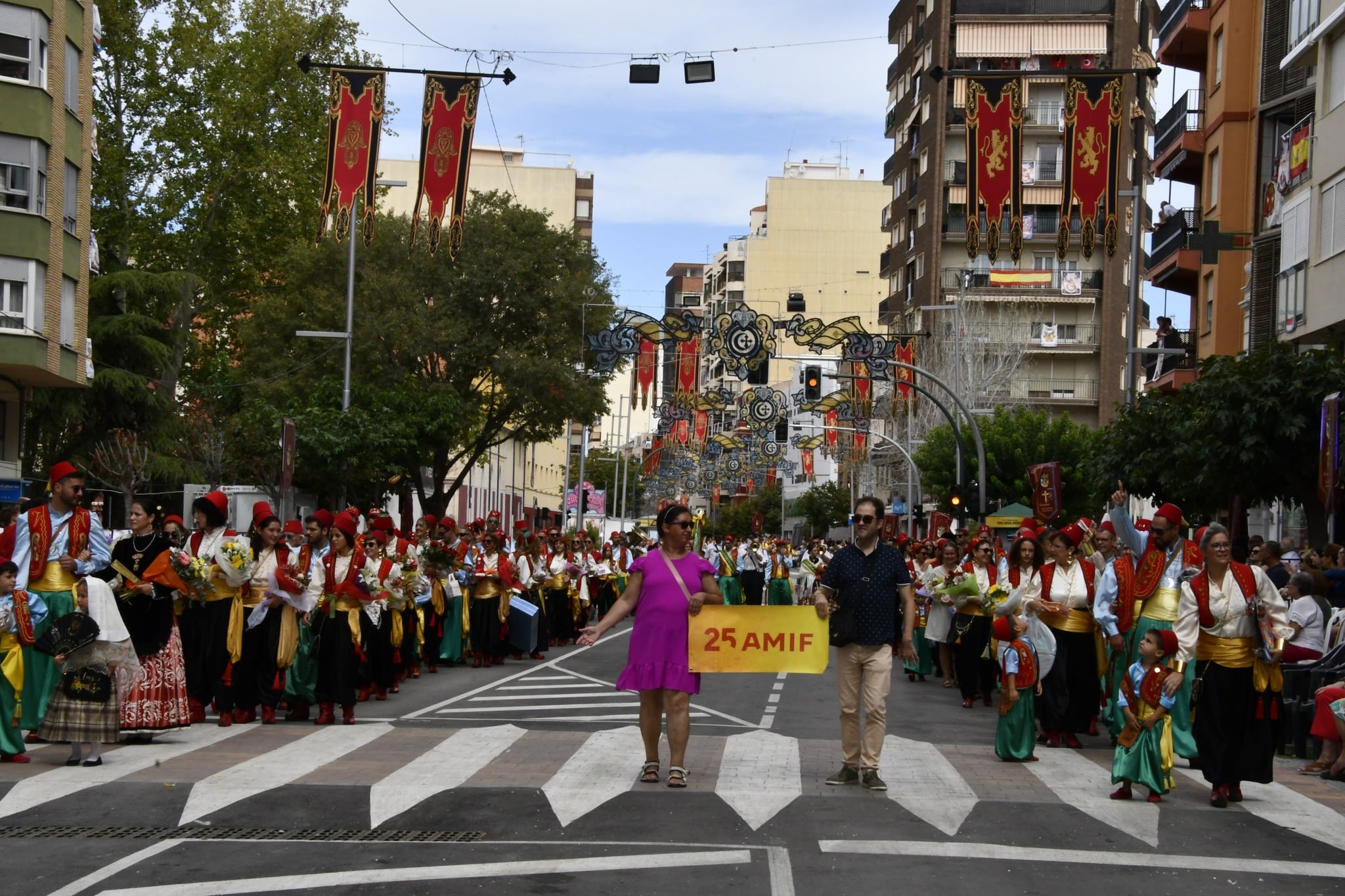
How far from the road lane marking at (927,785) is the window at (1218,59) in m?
29.2

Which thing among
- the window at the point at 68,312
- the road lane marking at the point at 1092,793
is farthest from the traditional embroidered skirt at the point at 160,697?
the window at the point at 68,312

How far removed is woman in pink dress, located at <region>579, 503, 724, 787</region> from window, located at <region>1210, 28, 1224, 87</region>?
103 ft

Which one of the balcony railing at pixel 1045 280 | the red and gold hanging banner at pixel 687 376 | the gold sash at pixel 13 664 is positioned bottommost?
the gold sash at pixel 13 664

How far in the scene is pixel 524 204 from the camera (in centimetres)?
8975

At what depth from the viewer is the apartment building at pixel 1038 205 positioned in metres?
72.1

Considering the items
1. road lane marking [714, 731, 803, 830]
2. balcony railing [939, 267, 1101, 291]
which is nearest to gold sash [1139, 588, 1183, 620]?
road lane marking [714, 731, 803, 830]

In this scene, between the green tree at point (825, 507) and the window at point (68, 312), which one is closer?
the window at point (68, 312)

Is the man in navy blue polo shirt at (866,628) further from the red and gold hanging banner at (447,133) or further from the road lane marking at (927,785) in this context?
the red and gold hanging banner at (447,133)

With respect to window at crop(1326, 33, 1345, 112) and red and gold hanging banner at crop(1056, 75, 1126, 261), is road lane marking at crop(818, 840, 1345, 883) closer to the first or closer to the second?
red and gold hanging banner at crop(1056, 75, 1126, 261)

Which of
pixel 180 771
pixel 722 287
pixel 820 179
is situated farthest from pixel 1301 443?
pixel 722 287

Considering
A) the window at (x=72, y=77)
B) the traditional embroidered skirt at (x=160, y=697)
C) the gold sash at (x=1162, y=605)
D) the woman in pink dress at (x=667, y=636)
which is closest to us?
the woman in pink dress at (x=667, y=636)

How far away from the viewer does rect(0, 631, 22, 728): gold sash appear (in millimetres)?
11477

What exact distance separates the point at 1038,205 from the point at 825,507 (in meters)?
25.5

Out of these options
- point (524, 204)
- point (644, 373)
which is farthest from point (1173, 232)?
point (524, 204)
